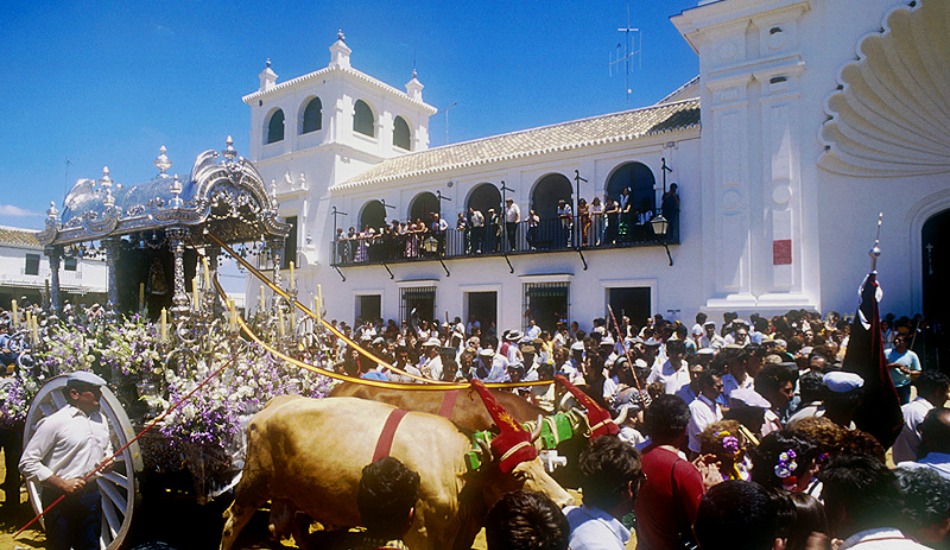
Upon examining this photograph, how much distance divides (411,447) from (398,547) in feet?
4.09

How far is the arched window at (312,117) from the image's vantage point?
24.9 metres

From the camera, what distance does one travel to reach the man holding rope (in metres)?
4.36

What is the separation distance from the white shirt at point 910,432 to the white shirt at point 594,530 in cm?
329

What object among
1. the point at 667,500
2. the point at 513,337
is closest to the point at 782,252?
the point at 513,337

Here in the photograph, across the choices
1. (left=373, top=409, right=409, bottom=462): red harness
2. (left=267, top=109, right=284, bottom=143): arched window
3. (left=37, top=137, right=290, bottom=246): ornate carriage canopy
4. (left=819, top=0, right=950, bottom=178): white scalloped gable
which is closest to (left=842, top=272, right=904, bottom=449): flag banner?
(left=373, top=409, right=409, bottom=462): red harness

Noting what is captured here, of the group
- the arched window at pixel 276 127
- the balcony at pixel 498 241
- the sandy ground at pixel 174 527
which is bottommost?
the sandy ground at pixel 174 527

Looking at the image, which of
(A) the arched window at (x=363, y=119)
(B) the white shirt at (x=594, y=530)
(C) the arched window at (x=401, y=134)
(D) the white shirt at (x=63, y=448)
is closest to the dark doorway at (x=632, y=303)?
(A) the arched window at (x=363, y=119)

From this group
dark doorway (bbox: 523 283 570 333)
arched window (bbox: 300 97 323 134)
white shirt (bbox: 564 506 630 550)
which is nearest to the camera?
white shirt (bbox: 564 506 630 550)

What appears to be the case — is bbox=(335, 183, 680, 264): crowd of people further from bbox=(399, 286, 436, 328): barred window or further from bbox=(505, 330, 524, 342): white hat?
bbox=(505, 330, 524, 342): white hat

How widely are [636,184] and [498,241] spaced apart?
4552mm

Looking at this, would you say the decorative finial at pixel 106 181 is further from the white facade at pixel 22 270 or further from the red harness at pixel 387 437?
the white facade at pixel 22 270

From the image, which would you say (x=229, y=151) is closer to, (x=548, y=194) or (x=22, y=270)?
(x=548, y=194)

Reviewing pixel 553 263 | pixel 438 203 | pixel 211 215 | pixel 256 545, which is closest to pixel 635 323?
pixel 553 263

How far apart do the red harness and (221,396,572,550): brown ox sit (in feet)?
0.11
